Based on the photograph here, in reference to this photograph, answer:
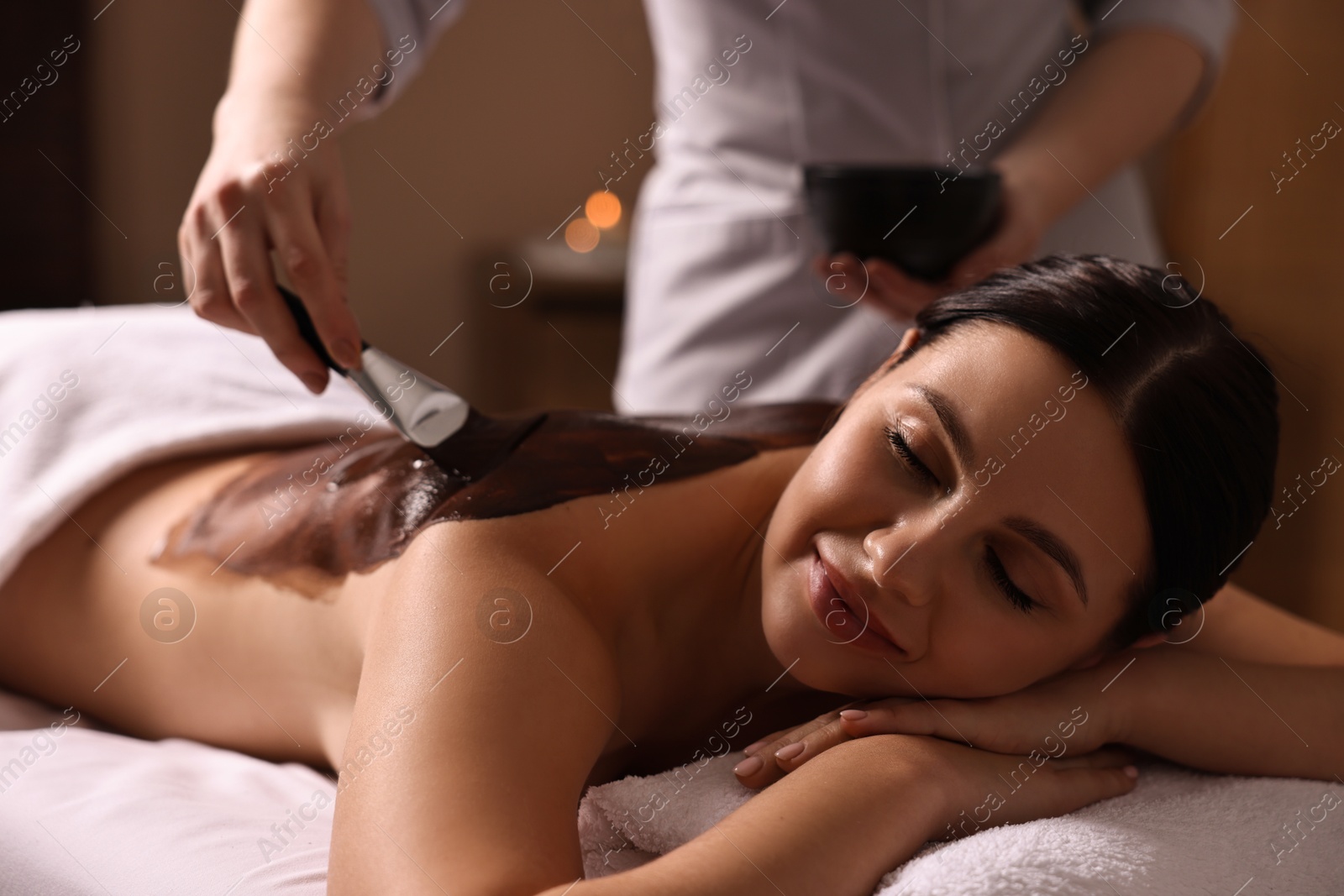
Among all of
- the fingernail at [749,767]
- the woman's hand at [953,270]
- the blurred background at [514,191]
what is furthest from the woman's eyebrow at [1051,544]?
the blurred background at [514,191]

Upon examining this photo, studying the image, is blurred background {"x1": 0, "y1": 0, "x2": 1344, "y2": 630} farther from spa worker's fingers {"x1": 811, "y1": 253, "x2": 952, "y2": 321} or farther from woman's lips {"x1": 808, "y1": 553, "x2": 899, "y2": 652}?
woman's lips {"x1": 808, "y1": 553, "x2": 899, "y2": 652}

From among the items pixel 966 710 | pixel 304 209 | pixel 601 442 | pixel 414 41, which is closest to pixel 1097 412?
pixel 966 710

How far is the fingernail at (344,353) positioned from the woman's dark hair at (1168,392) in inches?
16.9

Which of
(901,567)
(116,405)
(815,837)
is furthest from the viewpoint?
(116,405)

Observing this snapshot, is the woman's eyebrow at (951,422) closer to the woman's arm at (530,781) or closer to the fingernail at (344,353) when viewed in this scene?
the woman's arm at (530,781)

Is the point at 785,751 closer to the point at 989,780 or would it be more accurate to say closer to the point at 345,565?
the point at 989,780

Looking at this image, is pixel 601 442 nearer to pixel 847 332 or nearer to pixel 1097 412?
pixel 1097 412

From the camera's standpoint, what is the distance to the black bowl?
108cm

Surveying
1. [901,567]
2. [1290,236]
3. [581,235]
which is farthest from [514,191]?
[901,567]

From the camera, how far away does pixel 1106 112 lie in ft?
4.31

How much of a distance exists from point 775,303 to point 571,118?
1761mm

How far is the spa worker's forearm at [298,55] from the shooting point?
956 millimetres

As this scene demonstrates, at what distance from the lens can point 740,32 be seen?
140 centimetres

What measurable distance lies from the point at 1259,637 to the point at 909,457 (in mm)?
501
